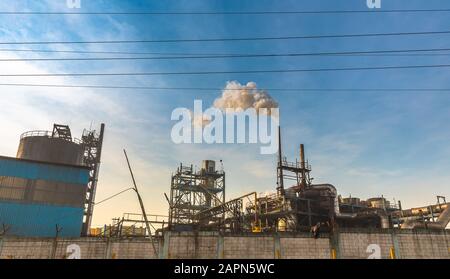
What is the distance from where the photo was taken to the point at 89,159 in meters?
45.1

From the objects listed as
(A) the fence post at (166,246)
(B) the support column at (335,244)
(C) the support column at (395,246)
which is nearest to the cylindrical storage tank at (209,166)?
(A) the fence post at (166,246)

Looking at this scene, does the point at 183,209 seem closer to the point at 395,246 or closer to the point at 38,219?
the point at 38,219

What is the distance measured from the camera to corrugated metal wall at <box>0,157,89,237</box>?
27.8 metres

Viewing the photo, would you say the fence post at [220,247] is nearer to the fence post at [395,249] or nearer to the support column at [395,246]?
the fence post at [395,249]

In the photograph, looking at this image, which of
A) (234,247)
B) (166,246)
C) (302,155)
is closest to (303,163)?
(302,155)

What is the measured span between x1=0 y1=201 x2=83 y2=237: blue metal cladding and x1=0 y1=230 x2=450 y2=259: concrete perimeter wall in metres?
9.19

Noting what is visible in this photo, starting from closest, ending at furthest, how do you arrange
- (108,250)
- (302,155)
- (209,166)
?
1. (108,250)
2. (302,155)
3. (209,166)

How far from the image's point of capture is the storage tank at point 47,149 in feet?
120

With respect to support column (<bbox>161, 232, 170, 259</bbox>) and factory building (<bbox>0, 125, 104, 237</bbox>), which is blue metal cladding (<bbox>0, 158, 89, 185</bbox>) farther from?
support column (<bbox>161, 232, 170, 259</bbox>)

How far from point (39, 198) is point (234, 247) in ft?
68.8

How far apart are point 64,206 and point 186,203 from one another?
50.8ft

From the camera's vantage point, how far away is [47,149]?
1458 inches
